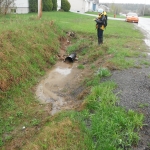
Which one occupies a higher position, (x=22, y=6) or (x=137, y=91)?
(x=22, y=6)

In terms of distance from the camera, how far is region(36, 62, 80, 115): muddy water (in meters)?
6.65

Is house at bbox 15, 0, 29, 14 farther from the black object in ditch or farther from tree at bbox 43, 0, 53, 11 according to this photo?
the black object in ditch

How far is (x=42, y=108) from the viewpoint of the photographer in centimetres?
623

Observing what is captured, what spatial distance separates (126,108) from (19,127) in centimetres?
276

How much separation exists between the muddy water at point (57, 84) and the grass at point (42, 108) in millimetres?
313

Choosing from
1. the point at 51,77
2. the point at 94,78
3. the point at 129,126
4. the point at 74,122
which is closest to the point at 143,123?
the point at 129,126

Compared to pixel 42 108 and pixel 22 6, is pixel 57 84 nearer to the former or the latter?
Answer: pixel 42 108

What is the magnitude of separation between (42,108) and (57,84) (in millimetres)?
1958

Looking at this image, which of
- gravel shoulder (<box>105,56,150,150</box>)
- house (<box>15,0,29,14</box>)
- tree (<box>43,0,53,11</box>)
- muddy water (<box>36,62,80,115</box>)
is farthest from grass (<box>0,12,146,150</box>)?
tree (<box>43,0,53,11</box>)

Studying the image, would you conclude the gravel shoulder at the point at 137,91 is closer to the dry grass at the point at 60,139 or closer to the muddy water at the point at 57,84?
the dry grass at the point at 60,139

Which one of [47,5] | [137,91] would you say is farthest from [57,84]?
[47,5]

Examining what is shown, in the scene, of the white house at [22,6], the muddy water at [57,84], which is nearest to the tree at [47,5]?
the white house at [22,6]

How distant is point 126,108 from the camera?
4934 mm

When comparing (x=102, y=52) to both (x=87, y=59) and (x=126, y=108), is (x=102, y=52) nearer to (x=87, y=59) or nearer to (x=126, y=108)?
(x=87, y=59)
